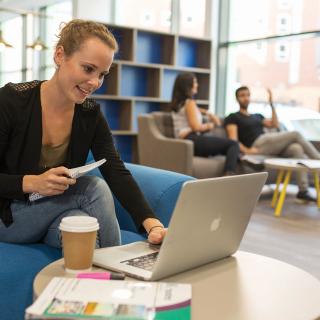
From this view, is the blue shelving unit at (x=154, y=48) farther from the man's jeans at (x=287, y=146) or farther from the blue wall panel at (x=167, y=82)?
the man's jeans at (x=287, y=146)

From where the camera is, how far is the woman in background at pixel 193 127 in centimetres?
482

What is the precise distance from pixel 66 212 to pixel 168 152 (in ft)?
11.0

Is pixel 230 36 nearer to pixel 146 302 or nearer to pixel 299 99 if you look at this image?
pixel 299 99

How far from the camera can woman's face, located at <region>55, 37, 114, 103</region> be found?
1.42 meters

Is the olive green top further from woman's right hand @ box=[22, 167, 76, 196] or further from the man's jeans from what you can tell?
the man's jeans

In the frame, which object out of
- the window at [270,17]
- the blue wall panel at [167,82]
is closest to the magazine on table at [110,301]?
the blue wall panel at [167,82]

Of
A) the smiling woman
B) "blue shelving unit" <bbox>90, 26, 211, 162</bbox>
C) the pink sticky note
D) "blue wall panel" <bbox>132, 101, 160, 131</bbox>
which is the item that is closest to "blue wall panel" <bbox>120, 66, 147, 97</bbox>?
"blue shelving unit" <bbox>90, 26, 211, 162</bbox>

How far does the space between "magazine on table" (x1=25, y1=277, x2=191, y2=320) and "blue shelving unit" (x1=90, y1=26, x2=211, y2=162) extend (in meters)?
4.67

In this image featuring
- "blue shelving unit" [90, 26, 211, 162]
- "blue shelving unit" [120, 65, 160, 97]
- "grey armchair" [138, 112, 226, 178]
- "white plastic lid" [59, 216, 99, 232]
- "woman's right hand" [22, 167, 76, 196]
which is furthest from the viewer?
"blue shelving unit" [120, 65, 160, 97]

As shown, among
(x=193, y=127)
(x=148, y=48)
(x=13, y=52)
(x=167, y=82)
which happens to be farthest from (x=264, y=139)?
(x=13, y=52)

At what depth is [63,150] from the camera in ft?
5.45

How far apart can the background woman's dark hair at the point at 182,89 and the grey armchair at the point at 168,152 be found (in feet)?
0.68

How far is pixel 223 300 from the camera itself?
106cm

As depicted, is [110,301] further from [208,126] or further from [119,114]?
[119,114]
